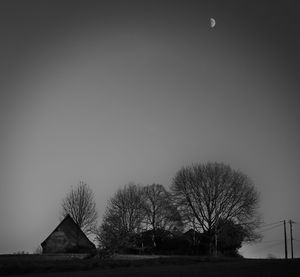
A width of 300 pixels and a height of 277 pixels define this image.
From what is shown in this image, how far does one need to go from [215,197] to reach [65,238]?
27567 millimetres

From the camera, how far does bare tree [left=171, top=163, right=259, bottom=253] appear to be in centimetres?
6178

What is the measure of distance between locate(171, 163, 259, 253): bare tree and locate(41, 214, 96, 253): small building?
19330mm

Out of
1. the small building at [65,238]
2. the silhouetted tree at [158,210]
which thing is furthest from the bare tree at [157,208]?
the small building at [65,238]

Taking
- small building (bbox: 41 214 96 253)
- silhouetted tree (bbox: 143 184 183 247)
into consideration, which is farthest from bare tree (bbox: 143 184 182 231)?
small building (bbox: 41 214 96 253)

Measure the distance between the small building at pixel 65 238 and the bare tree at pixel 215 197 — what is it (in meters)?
19.3

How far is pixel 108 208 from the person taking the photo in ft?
265

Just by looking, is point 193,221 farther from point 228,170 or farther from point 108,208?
point 108,208

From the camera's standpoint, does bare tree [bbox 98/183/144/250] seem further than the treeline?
Yes

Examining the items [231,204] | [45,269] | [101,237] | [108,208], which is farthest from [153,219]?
[45,269]

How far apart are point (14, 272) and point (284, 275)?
19.4 metres

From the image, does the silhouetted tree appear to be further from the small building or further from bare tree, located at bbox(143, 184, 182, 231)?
the small building

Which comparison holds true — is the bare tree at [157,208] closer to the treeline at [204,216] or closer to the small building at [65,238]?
the treeline at [204,216]

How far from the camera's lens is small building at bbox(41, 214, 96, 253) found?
71625 mm

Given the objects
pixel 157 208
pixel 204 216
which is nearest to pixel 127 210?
pixel 157 208
